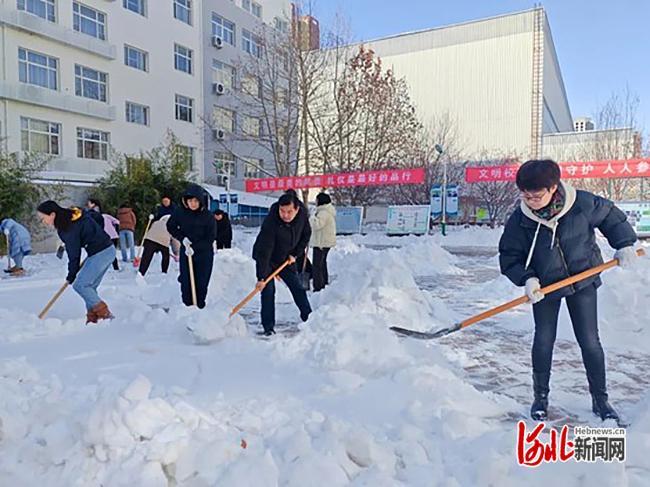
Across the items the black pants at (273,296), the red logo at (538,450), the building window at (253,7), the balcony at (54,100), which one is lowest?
the red logo at (538,450)

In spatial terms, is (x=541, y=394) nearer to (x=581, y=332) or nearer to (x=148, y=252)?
(x=581, y=332)

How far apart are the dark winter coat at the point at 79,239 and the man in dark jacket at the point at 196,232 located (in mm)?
679

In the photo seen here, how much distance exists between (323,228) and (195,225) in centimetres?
215

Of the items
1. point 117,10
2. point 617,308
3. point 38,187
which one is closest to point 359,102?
point 117,10

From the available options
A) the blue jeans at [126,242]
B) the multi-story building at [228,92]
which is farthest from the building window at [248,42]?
the blue jeans at [126,242]

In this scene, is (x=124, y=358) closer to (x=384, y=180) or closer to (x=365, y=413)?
(x=365, y=413)

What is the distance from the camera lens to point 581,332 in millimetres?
2807

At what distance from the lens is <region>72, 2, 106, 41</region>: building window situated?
2027 centimetres

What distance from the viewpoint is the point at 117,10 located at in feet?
70.8

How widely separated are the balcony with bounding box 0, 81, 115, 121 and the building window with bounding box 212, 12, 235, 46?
28.9 ft

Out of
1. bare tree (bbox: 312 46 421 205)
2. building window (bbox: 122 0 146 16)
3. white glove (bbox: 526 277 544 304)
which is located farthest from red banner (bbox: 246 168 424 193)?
white glove (bbox: 526 277 544 304)

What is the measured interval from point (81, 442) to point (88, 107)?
20782 mm

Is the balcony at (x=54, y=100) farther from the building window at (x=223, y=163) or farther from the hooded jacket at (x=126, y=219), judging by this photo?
the hooded jacket at (x=126, y=219)

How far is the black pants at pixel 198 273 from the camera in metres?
5.23
